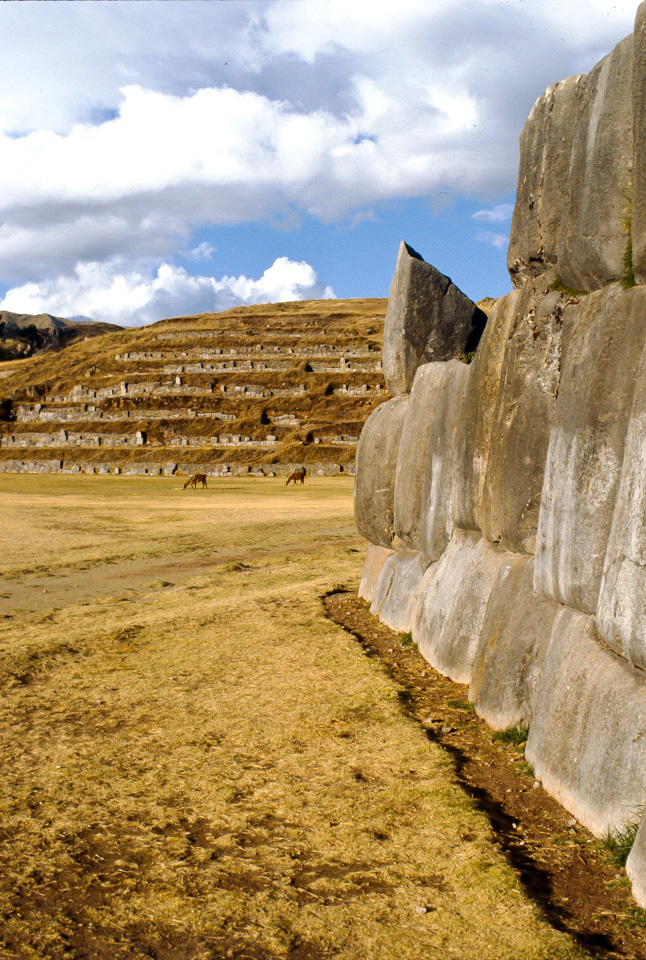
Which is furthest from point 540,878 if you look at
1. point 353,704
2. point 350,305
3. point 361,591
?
point 350,305

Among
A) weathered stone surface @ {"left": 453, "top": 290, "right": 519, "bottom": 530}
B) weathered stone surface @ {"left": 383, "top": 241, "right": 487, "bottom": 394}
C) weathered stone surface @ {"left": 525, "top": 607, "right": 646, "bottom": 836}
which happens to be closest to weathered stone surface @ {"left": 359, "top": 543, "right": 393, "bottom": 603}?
weathered stone surface @ {"left": 383, "top": 241, "right": 487, "bottom": 394}

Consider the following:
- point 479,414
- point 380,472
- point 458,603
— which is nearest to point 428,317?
point 380,472

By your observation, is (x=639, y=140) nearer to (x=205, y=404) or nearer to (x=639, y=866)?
(x=639, y=866)

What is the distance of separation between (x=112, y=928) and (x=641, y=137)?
13.8 ft

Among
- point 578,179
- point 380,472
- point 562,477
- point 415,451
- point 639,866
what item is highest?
point 578,179

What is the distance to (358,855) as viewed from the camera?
12.7 ft

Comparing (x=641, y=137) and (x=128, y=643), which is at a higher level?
(x=641, y=137)

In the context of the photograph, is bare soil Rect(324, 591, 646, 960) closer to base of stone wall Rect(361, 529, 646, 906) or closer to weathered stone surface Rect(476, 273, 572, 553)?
base of stone wall Rect(361, 529, 646, 906)

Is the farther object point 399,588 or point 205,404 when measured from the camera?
point 205,404

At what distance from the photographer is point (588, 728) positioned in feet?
13.1

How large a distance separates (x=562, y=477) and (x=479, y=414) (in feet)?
6.57

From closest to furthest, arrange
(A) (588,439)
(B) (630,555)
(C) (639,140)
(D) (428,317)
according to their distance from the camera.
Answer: (B) (630,555) → (C) (639,140) → (A) (588,439) → (D) (428,317)

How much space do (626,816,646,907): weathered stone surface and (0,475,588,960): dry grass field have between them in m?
0.40

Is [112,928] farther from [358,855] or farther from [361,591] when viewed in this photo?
[361,591]
